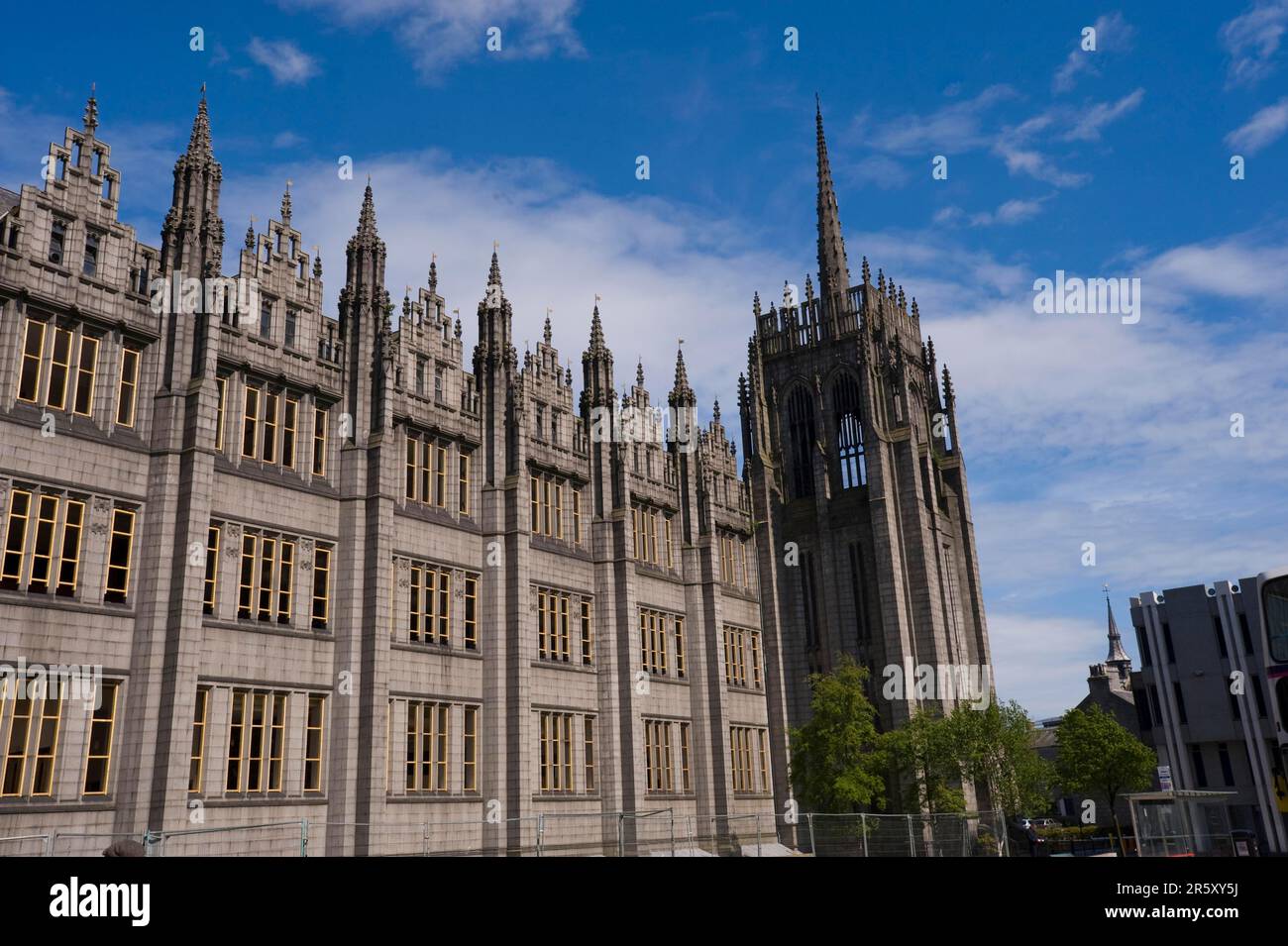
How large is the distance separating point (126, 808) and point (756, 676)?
113 feet

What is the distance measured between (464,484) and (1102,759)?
174ft

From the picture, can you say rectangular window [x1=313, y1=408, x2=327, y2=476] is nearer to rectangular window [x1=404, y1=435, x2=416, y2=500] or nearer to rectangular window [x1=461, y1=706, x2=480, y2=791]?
rectangular window [x1=404, y1=435, x2=416, y2=500]

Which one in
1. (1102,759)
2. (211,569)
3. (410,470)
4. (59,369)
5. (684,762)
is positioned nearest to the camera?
(59,369)

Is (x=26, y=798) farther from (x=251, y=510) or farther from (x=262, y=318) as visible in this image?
(x=262, y=318)

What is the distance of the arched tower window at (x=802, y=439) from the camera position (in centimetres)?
8744

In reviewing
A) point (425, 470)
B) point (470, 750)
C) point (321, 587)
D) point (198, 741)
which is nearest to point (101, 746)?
point (198, 741)

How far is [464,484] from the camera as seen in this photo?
40469 millimetres

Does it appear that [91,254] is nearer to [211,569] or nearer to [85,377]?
[85,377]

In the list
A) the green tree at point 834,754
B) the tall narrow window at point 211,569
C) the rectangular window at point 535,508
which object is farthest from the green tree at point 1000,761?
the tall narrow window at point 211,569

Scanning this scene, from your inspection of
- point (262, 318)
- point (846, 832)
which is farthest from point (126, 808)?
point (846, 832)

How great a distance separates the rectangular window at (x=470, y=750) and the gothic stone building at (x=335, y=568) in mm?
107

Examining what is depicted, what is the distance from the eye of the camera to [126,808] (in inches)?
1054

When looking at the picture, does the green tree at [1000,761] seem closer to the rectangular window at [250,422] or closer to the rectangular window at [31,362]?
the rectangular window at [250,422]

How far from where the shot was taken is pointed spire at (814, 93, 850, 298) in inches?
3551
